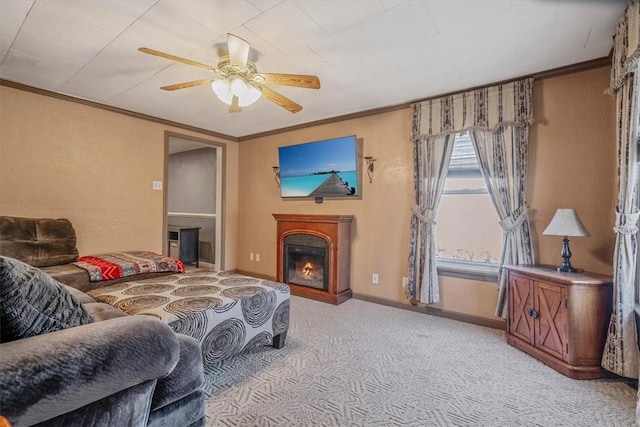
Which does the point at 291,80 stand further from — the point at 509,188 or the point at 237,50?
the point at 509,188

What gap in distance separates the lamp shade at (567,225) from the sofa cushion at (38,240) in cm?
443

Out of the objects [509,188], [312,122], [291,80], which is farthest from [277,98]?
[509,188]

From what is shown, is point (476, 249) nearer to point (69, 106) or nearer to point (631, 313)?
point (631, 313)

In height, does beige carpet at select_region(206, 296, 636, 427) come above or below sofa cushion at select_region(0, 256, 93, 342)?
below

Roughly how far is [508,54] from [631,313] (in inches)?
78.8

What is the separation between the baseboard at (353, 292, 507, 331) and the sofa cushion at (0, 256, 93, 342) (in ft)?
9.89

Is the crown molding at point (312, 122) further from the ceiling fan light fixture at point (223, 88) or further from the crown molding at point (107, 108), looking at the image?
the ceiling fan light fixture at point (223, 88)

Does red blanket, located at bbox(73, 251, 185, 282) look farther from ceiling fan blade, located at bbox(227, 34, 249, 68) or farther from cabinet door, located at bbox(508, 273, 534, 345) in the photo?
cabinet door, located at bbox(508, 273, 534, 345)

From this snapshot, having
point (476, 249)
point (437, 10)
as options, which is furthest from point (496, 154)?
point (437, 10)

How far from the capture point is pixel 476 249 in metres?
3.12

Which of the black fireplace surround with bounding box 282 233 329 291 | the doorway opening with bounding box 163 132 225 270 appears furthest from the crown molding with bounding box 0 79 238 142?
the black fireplace surround with bounding box 282 233 329 291

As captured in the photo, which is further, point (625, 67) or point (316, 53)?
point (316, 53)

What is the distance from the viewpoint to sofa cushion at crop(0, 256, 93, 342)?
92cm

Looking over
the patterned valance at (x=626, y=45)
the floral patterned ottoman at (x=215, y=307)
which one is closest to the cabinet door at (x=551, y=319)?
the patterned valance at (x=626, y=45)
